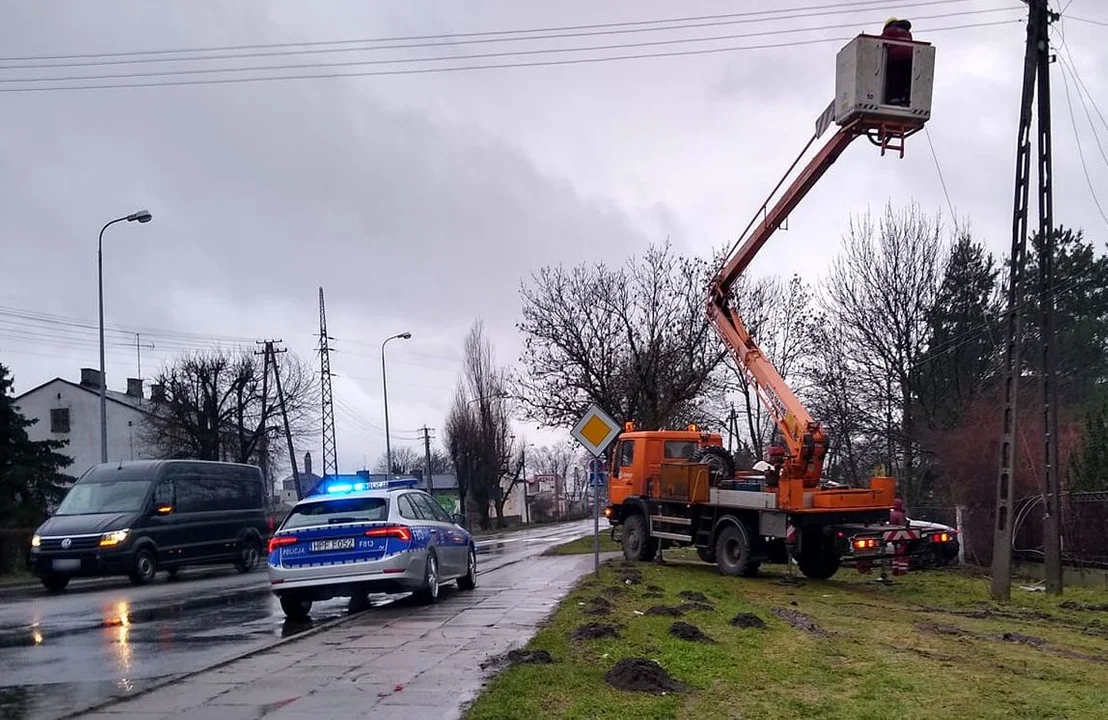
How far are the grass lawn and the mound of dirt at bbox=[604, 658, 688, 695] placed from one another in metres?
0.08

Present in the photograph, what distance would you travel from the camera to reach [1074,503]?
60.4 ft

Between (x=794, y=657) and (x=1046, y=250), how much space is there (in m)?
9.55

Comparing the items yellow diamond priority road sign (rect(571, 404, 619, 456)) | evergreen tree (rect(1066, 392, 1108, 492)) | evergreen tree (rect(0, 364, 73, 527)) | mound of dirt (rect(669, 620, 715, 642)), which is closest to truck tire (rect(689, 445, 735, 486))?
yellow diamond priority road sign (rect(571, 404, 619, 456))

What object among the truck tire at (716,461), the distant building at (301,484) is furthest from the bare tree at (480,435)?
the truck tire at (716,461)

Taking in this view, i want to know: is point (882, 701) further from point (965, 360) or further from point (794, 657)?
point (965, 360)

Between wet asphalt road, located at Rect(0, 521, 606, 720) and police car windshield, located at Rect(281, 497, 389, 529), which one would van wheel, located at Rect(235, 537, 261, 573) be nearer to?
wet asphalt road, located at Rect(0, 521, 606, 720)

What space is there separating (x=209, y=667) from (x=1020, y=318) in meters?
12.2

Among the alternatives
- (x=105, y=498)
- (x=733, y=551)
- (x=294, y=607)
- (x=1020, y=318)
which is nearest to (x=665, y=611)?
(x=294, y=607)

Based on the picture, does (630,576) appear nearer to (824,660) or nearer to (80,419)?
(824,660)

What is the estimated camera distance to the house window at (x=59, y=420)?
62031 millimetres

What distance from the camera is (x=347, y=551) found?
43.7 feet

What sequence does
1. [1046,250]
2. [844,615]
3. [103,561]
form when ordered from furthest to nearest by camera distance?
[103,561], [1046,250], [844,615]

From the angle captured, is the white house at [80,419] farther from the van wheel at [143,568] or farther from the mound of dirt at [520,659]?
the mound of dirt at [520,659]

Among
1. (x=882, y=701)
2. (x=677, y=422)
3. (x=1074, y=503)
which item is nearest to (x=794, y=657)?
(x=882, y=701)
